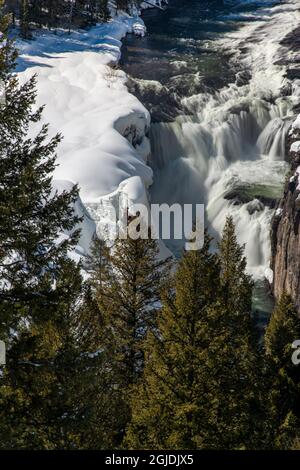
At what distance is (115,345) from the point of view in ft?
63.3

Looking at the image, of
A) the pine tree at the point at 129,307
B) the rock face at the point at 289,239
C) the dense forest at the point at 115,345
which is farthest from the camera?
the rock face at the point at 289,239

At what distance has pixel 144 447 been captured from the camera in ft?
53.0

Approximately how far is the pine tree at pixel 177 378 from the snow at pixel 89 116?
13.3 meters

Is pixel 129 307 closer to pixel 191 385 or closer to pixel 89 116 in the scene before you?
pixel 191 385

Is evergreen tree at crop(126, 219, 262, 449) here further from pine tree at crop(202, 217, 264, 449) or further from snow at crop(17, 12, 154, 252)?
snow at crop(17, 12, 154, 252)

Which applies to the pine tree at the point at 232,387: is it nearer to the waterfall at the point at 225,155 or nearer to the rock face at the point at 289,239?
the rock face at the point at 289,239

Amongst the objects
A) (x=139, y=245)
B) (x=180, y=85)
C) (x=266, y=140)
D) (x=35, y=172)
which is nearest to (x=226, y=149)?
(x=266, y=140)

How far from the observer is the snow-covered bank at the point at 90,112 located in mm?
39191

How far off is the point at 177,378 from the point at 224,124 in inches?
1606

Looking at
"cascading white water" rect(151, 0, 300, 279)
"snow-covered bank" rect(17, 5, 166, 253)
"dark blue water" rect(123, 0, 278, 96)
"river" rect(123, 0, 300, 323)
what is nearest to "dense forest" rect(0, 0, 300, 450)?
"snow-covered bank" rect(17, 5, 166, 253)

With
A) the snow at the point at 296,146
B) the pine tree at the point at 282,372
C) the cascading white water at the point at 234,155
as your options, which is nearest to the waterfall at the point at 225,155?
the cascading white water at the point at 234,155

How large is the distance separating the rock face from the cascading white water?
4.08m

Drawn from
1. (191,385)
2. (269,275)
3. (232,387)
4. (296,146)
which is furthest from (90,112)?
(191,385)
